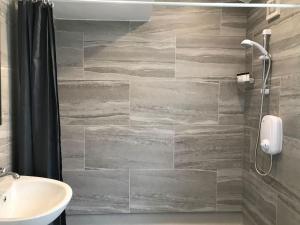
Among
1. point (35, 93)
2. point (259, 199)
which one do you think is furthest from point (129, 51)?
point (259, 199)

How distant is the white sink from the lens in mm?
1774

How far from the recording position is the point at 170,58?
9.29 ft

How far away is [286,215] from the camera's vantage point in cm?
215

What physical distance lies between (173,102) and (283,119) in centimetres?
101

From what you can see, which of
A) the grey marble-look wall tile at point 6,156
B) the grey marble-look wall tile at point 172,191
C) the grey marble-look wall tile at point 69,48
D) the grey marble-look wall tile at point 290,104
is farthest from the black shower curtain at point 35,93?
the grey marble-look wall tile at point 290,104

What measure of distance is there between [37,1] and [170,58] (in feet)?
4.05

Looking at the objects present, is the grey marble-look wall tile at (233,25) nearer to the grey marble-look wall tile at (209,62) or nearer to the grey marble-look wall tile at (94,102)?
the grey marble-look wall tile at (209,62)

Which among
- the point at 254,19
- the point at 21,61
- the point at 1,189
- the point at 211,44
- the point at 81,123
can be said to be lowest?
the point at 1,189

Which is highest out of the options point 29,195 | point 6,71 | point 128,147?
point 6,71

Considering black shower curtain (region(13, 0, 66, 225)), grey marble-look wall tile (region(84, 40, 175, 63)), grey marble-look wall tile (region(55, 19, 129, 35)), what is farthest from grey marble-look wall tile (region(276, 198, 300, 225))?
grey marble-look wall tile (region(55, 19, 129, 35))

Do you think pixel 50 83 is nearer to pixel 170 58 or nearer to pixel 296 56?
pixel 170 58

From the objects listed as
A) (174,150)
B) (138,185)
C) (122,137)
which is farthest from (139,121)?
(138,185)

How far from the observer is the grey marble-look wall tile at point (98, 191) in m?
2.84

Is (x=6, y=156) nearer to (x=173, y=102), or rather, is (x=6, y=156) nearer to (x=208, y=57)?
A: (x=173, y=102)
